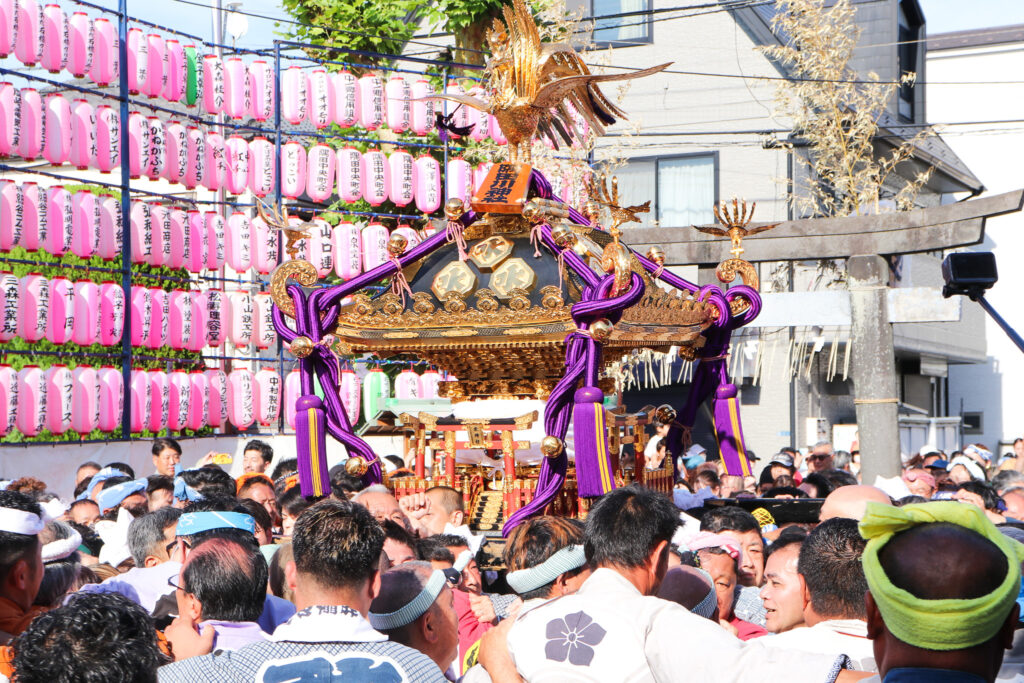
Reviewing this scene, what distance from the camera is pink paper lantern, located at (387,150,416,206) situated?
559 inches

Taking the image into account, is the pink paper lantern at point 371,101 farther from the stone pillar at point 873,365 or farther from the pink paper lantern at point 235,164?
the stone pillar at point 873,365

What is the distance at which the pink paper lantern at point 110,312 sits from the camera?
468 inches

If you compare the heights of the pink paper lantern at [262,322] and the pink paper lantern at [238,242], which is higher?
the pink paper lantern at [238,242]

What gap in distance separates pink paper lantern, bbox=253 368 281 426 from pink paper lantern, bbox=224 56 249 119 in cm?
325

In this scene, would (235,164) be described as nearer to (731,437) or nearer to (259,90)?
(259,90)

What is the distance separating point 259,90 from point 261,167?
3.15ft

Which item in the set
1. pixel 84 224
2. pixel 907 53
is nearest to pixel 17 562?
pixel 84 224

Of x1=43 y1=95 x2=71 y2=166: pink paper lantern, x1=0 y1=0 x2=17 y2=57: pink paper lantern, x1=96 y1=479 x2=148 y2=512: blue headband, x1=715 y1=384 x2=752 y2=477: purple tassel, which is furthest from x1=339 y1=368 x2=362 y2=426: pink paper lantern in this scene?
x1=96 y1=479 x2=148 y2=512: blue headband

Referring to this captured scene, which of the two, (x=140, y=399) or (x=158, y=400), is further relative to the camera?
(x=158, y=400)

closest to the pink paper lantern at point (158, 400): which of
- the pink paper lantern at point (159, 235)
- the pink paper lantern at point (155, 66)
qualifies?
the pink paper lantern at point (159, 235)

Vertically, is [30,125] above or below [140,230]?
above

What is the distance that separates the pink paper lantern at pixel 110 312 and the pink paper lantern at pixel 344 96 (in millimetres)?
3761

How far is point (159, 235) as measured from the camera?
41.1 feet

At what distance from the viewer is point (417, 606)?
334cm
